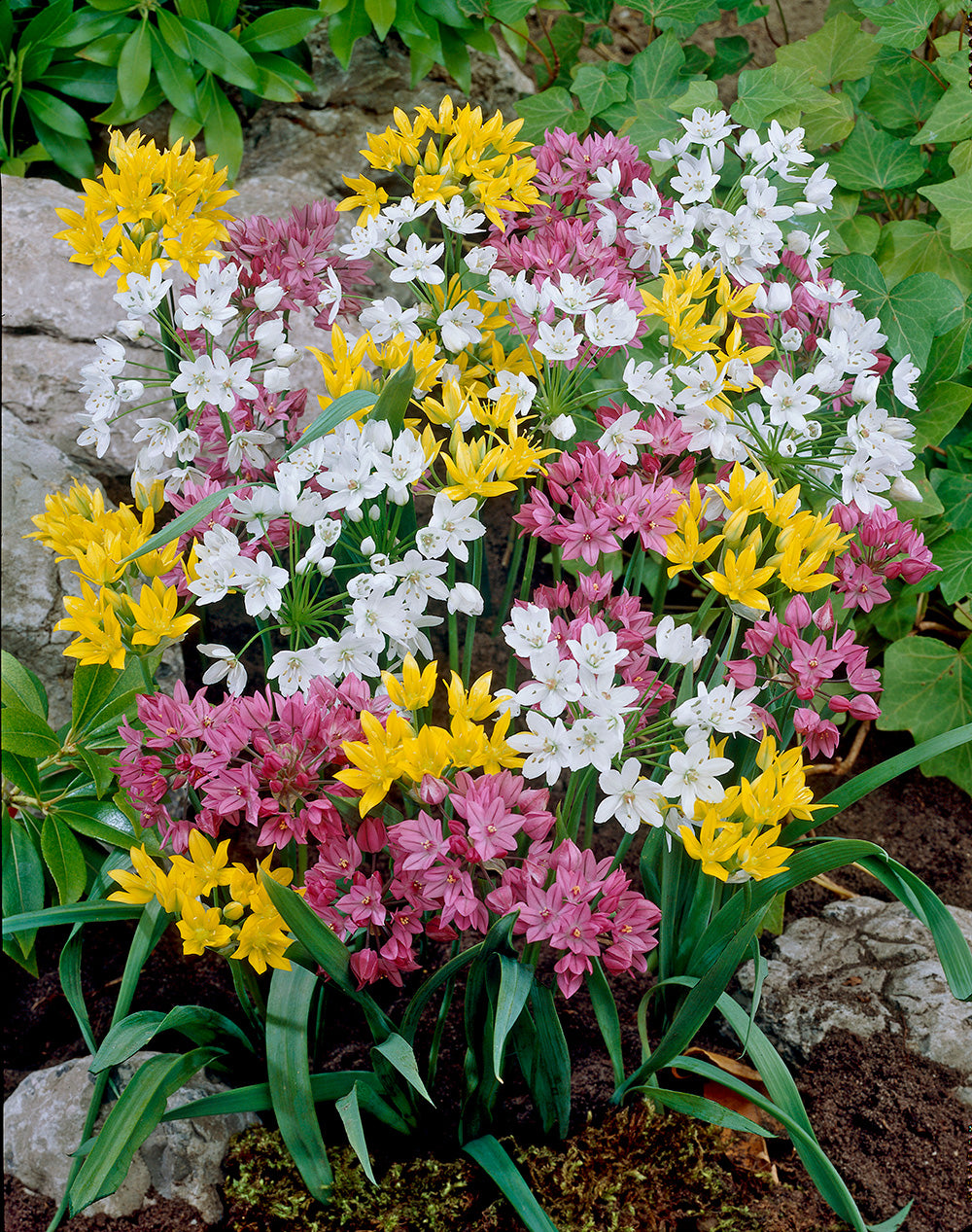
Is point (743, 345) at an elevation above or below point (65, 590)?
above

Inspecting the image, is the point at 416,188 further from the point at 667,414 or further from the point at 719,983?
the point at 719,983

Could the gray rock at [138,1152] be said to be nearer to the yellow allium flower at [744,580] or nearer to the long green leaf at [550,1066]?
the long green leaf at [550,1066]

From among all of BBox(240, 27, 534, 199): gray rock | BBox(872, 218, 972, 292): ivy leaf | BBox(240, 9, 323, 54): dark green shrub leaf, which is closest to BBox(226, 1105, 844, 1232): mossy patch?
BBox(872, 218, 972, 292): ivy leaf

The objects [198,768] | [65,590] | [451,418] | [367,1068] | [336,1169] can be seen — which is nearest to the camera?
[198,768]

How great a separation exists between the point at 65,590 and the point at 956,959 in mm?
1532

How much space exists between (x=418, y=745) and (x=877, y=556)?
609 millimetres

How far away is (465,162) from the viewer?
4.33 ft

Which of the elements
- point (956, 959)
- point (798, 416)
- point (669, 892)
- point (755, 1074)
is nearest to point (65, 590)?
point (669, 892)

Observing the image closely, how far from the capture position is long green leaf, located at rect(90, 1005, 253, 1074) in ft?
3.56

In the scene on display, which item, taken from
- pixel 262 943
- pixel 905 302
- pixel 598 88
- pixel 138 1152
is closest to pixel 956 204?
pixel 905 302

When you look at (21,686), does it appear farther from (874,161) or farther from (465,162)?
(874,161)

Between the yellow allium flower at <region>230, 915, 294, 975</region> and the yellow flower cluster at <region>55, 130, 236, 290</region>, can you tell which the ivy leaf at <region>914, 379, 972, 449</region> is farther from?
the yellow allium flower at <region>230, 915, 294, 975</region>

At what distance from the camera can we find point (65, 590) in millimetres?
1763

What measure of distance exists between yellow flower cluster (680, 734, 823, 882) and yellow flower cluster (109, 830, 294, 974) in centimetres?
44
